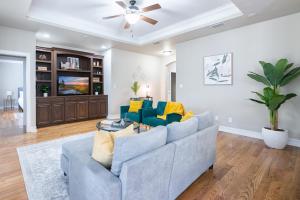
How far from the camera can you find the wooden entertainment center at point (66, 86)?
17.7 feet

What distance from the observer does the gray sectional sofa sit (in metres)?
1.29

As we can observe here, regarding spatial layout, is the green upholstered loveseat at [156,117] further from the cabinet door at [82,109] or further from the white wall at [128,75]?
the cabinet door at [82,109]

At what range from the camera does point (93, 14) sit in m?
4.13

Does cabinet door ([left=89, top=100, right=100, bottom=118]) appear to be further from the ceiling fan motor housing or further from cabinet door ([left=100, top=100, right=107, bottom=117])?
the ceiling fan motor housing

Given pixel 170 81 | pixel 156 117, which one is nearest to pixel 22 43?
pixel 156 117

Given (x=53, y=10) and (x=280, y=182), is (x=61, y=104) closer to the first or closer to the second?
(x=53, y=10)

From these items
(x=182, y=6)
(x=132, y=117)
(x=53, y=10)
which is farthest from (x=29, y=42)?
(x=182, y=6)

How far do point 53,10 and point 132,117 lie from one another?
10.6 ft

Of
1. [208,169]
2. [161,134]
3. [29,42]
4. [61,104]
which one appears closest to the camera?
[161,134]

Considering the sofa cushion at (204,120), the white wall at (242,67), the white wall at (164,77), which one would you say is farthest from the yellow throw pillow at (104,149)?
the white wall at (164,77)

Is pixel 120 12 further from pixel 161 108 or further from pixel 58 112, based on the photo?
pixel 58 112

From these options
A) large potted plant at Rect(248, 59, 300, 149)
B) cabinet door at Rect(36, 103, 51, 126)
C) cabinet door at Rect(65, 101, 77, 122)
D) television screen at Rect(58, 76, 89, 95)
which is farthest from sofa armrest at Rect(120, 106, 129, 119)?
large potted plant at Rect(248, 59, 300, 149)

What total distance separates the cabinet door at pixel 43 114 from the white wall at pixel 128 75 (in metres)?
2.17

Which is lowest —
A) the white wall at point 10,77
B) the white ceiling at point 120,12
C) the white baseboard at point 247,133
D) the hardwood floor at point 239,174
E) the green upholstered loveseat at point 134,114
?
the hardwood floor at point 239,174
